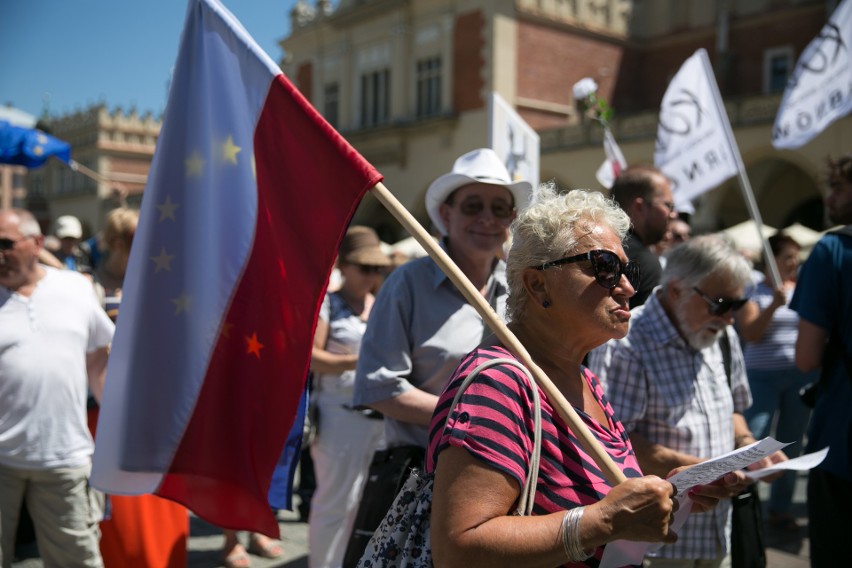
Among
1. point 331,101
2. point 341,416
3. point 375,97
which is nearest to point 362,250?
point 341,416

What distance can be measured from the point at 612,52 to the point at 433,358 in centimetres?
2487

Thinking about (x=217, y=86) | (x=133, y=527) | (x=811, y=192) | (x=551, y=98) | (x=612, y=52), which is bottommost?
(x=133, y=527)

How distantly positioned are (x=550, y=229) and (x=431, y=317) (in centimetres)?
119

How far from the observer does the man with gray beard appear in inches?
118

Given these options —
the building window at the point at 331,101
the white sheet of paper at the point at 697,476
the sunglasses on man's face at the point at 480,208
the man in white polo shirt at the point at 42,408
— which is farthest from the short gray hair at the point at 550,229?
the building window at the point at 331,101

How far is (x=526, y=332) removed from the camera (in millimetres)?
2051

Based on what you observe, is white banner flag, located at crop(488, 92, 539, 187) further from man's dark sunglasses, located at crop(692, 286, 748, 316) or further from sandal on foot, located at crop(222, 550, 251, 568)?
sandal on foot, located at crop(222, 550, 251, 568)

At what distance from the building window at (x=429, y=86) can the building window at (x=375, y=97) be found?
1.23 meters

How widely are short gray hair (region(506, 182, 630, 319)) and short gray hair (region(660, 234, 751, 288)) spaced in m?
1.07

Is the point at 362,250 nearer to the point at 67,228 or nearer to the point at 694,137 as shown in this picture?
the point at 694,137

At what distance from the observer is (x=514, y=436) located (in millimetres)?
1726

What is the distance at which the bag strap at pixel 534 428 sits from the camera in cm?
173

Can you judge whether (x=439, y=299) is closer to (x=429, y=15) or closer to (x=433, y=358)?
(x=433, y=358)

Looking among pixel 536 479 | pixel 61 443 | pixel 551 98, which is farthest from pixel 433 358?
pixel 551 98
